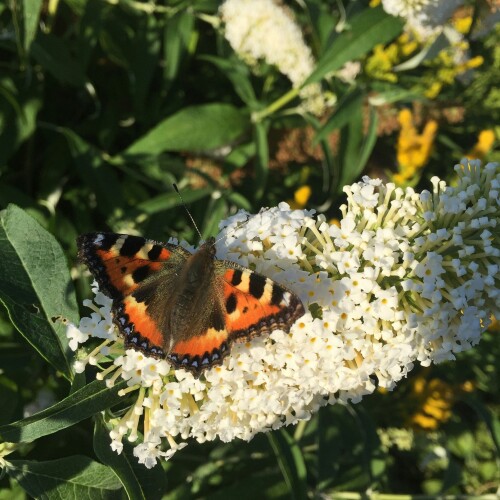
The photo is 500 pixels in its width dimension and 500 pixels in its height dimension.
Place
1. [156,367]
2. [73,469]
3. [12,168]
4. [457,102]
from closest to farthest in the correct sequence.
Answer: [156,367], [73,469], [12,168], [457,102]

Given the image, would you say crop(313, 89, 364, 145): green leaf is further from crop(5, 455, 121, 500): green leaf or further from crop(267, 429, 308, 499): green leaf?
crop(5, 455, 121, 500): green leaf

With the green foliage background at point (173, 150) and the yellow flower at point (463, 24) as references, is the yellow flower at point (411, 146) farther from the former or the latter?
the yellow flower at point (463, 24)

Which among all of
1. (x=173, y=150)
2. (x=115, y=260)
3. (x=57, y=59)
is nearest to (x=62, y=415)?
(x=115, y=260)

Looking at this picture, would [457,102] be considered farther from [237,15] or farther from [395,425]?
[395,425]

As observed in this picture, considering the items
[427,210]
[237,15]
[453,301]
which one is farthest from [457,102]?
[453,301]

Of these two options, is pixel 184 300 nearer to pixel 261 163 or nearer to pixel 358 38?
pixel 261 163

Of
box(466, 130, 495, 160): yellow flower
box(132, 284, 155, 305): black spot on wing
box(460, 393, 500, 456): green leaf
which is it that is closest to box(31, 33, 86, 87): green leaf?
box(132, 284, 155, 305): black spot on wing

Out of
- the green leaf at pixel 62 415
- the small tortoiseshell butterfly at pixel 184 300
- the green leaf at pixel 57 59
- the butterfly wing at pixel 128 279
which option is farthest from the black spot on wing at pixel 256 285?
the green leaf at pixel 57 59
